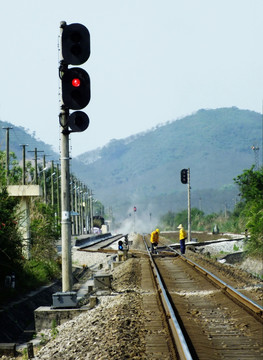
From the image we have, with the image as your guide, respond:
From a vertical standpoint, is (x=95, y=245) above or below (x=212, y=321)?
below

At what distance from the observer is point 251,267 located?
39.6 metres

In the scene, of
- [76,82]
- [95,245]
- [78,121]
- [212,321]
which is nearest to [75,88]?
[76,82]

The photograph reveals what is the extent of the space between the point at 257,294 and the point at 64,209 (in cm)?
580

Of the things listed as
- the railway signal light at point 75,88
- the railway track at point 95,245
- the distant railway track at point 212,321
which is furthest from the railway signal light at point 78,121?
the railway track at point 95,245

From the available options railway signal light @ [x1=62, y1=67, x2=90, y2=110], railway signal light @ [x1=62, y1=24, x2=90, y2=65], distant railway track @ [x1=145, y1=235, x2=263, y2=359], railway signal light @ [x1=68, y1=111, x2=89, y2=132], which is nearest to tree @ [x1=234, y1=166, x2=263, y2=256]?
distant railway track @ [x1=145, y1=235, x2=263, y2=359]

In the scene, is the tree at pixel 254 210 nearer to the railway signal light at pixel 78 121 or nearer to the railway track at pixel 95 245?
the railway track at pixel 95 245

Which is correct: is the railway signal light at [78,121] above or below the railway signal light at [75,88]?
below

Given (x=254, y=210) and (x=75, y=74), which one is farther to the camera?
(x=254, y=210)

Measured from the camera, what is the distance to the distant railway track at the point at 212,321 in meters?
8.44

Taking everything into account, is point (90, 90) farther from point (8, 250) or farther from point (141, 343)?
point (8, 250)

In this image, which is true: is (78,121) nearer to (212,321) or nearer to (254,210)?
(212,321)

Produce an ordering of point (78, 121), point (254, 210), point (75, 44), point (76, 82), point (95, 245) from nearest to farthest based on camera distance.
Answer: point (75, 44) < point (76, 82) < point (78, 121) < point (254, 210) < point (95, 245)

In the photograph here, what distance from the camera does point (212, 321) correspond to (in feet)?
36.3

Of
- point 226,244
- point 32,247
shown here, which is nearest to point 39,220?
point 32,247
